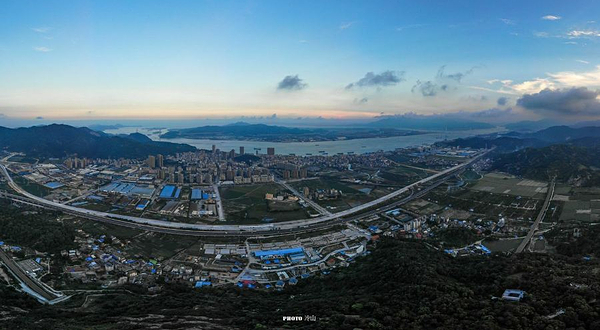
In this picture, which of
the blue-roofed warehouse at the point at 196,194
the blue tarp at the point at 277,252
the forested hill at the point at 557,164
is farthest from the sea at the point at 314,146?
the blue tarp at the point at 277,252

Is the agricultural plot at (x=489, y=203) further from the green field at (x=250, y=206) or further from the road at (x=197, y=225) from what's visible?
the green field at (x=250, y=206)

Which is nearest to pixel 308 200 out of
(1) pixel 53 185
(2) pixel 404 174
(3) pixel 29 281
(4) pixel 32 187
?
(2) pixel 404 174

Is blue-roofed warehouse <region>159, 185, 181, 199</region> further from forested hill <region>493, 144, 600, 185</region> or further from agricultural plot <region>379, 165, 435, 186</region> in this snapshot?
forested hill <region>493, 144, 600, 185</region>

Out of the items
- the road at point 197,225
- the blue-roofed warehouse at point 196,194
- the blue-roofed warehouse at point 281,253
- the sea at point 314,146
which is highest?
the sea at point 314,146

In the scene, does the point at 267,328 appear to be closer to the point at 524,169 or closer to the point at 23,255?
the point at 23,255

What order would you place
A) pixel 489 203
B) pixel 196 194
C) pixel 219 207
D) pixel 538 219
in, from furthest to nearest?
pixel 196 194 < pixel 219 207 < pixel 489 203 < pixel 538 219

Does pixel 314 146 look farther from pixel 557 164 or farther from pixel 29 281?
pixel 29 281
